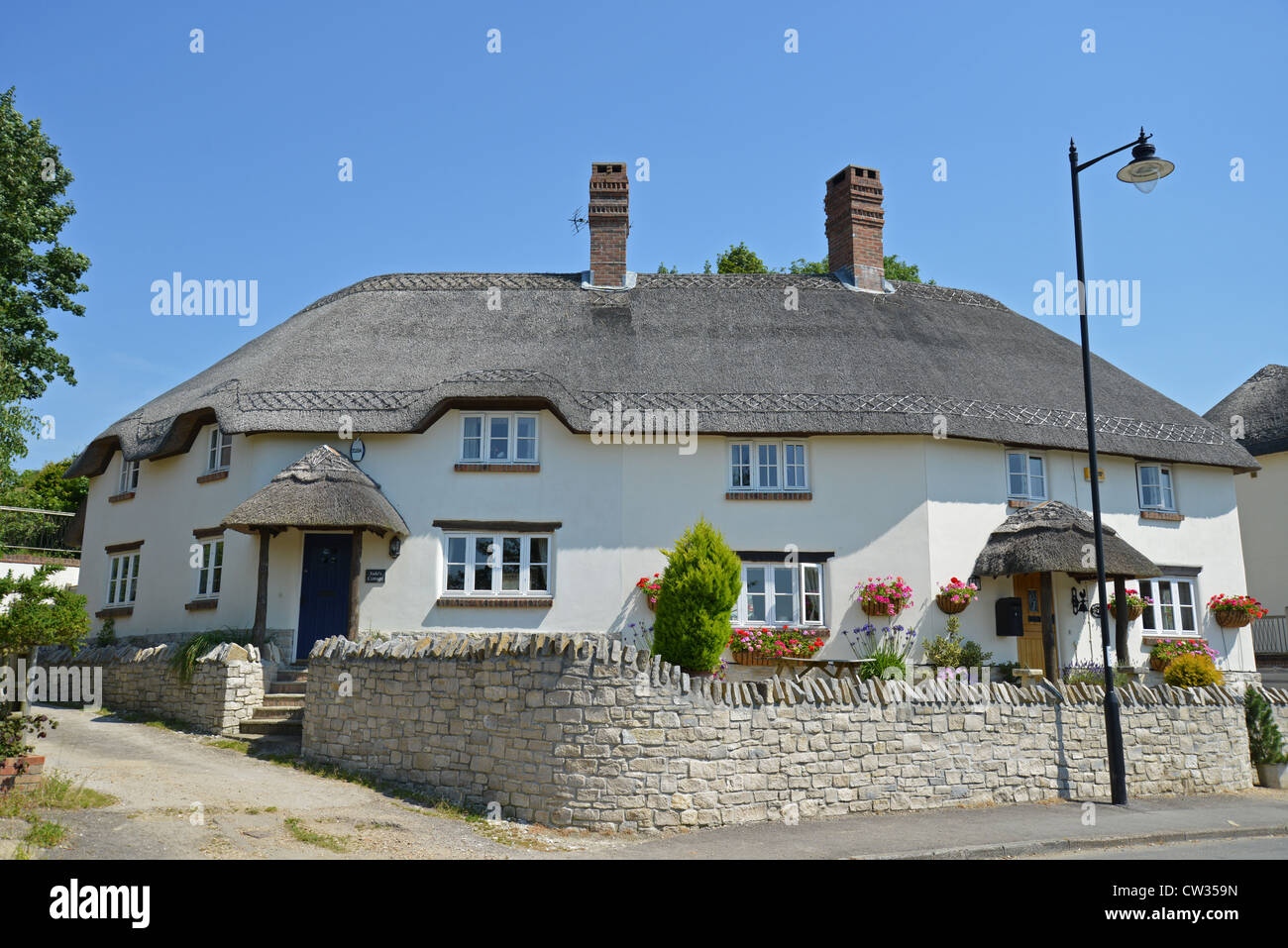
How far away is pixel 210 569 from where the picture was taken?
17.7 metres

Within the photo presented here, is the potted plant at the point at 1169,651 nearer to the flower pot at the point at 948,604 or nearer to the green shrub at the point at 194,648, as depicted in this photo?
the flower pot at the point at 948,604

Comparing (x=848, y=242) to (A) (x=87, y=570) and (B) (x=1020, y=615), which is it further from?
(A) (x=87, y=570)

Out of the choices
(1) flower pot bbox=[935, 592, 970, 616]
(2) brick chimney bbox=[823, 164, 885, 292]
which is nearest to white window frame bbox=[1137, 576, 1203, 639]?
(1) flower pot bbox=[935, 592, 970, 616]

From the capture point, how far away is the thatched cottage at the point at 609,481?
662 inches

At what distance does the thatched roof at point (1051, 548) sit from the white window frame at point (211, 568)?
13.4 meters

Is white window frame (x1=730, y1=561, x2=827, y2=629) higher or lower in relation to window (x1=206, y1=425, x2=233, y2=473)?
lower

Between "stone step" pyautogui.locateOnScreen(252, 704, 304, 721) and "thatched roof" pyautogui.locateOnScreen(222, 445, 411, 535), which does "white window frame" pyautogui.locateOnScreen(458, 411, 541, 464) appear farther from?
"stone step" pyautogui.locateOnScreen(252, 704, 304, 721)

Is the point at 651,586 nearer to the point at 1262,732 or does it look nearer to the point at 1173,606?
the point at 1262,732

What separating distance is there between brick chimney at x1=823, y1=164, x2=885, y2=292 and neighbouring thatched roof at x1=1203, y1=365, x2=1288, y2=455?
1082 cm

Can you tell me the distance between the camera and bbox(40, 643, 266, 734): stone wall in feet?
46.7

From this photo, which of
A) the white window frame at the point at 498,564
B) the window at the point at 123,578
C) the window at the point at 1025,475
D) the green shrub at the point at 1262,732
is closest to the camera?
the green shrub at the point at 1262,732

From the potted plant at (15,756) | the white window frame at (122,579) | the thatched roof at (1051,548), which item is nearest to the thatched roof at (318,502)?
the white window frame at (122,579)
